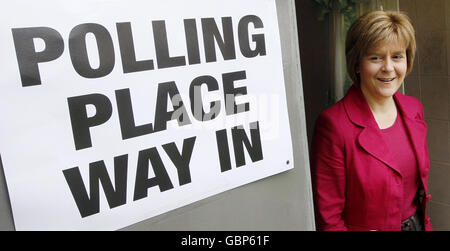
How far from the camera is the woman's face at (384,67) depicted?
1.67 metres

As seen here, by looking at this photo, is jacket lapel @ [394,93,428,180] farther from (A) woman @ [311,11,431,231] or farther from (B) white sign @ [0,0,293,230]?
(B) white sign @ [0,0,293,230]

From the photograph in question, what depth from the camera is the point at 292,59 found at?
4.39 feet

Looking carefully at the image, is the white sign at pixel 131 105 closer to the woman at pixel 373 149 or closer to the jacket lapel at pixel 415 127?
the woman at pixel 373 149

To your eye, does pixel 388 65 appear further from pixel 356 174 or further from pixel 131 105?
pixel 131 105

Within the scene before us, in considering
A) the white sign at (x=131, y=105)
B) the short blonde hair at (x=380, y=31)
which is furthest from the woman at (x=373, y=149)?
the white sign at (x=131, y=105)

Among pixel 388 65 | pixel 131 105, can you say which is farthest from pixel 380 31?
pixel 131 105

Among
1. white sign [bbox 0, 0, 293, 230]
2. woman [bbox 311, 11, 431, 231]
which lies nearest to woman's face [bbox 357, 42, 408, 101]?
woman [bbox 311, 11, 431, 231]

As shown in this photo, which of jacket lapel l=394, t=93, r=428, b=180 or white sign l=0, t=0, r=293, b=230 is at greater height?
white sign l=0, t=0, r=293, b=230

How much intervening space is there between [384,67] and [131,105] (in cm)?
110

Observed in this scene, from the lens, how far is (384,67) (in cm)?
167

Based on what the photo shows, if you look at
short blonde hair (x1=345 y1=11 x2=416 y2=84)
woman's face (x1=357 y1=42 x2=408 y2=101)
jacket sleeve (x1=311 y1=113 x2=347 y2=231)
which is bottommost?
jacket sleeve (x1=311 y1=113 x2=347 y2=231)

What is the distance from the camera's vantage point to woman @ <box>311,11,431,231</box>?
1645 millimetres

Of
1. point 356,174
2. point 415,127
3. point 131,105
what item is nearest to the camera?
point 131,105
